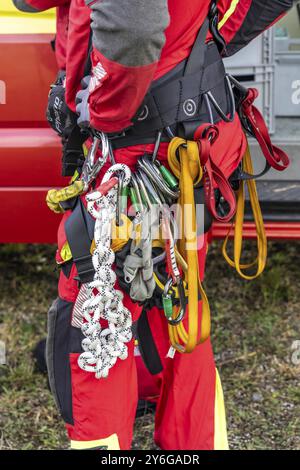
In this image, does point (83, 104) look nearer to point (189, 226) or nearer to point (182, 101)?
point (182, 101)

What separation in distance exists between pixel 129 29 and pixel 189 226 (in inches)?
23.1

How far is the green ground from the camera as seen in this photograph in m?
2.65

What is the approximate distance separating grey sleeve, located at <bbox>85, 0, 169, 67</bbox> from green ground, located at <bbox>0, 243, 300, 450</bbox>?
5.09ft

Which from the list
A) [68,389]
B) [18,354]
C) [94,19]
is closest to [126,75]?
[94,19]

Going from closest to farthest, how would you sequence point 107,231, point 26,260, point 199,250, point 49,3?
point 107,231 → point 49,3 → point 199,250 → point 26,260

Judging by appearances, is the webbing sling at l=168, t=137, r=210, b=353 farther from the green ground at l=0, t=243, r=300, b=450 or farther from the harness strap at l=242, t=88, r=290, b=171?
the green ground at l=0, t=243, r=300, b=450

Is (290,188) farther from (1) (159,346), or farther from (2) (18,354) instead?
(2) (18,354)

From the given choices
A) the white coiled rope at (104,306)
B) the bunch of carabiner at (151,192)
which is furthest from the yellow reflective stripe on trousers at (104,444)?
the bunch of carabiner at (151,192)

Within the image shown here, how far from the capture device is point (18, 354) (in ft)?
9.92

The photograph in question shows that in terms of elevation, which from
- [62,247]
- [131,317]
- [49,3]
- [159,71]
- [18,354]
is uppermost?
[49,3]

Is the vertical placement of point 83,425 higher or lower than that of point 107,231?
lower

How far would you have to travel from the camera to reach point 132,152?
6.04 ft
